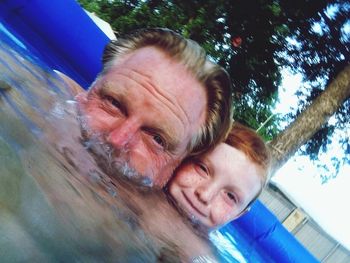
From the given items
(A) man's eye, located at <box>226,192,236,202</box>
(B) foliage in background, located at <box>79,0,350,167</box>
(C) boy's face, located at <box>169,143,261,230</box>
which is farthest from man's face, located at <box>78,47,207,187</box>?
(B) foliage in background, located at <box>79,0,350,167</box>

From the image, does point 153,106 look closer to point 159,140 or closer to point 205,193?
point 159,140

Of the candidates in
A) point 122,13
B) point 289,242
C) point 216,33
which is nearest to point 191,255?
point 289,242

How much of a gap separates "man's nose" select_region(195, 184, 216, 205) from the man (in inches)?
7.5

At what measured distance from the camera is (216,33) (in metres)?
7.79

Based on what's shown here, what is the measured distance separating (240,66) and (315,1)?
187 cm

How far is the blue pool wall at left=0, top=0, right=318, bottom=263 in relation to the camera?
10.8 ft

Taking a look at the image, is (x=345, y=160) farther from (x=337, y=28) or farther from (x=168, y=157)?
(x=168, y=157)

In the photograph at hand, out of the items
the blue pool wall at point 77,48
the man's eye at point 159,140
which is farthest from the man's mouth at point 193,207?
the blue pool wall at point 77,48

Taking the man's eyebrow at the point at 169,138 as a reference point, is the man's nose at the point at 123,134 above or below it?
below

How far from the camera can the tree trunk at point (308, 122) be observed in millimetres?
4527

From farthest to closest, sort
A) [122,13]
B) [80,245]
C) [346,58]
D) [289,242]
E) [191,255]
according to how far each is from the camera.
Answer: [122,13]
[346,58]
[289,242]
[191,255]
[80,245]

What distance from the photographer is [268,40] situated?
7.13 metres

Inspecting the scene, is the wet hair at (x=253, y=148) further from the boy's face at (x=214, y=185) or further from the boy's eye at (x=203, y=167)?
the boy's eye at (x=203, y=167)

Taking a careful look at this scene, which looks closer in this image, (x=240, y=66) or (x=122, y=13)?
(x=240, y=66)
